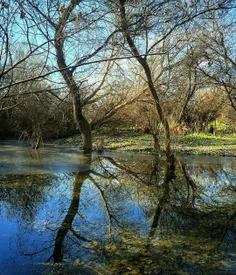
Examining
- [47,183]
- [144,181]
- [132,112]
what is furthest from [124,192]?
[132,112]

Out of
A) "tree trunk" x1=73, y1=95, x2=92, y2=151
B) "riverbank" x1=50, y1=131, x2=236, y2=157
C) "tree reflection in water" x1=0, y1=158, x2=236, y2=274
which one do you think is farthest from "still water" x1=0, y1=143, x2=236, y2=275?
"tree trunk" x1=73, y1=95, x2=92, y2=151

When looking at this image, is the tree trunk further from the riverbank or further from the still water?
the still water

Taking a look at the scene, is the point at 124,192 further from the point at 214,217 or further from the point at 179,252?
the point at 179,252

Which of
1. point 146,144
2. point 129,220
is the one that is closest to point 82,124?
point 146,144

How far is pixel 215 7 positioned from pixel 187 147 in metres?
6.10

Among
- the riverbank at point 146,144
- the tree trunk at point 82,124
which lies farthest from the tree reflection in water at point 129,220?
the tree trunk at point 82,124

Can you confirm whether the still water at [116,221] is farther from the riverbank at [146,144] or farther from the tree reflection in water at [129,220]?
the riverbank at [146,144]

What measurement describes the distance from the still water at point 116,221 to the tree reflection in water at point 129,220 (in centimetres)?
1

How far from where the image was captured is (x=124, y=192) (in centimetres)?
582

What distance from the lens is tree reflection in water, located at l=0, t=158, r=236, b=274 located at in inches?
124

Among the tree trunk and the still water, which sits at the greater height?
the tree trunk

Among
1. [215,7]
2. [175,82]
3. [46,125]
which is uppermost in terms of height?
[215,7]

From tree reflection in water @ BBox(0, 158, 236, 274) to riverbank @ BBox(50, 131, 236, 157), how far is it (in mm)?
3880

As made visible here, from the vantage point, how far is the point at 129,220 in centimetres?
431
